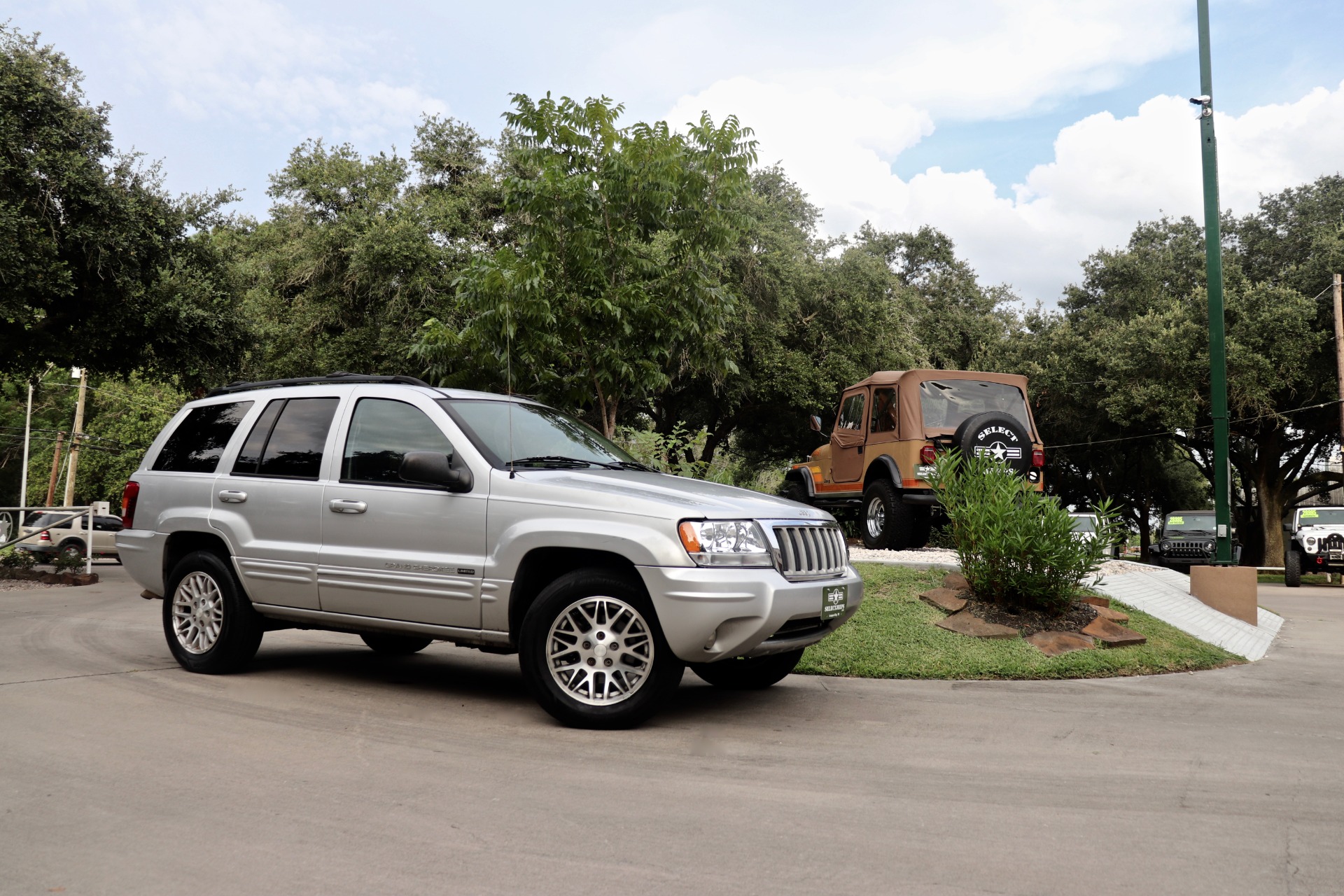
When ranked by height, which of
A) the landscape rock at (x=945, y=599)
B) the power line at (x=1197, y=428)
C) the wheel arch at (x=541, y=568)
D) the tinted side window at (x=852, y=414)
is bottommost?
the landscape rock at (x=945, y=599)

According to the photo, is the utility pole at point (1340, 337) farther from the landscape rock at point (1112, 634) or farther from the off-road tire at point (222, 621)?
the off-road tire at point (222, 621)

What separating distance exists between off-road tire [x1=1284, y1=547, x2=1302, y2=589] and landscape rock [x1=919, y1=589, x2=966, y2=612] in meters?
14.9

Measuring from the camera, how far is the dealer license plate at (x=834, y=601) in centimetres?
595

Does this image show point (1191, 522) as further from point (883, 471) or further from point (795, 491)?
point (883, 471)

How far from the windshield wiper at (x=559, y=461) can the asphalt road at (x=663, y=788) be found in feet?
4.77

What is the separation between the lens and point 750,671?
23.0 feet

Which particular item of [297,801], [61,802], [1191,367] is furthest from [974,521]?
[1191,367]

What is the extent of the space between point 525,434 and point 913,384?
7.28m

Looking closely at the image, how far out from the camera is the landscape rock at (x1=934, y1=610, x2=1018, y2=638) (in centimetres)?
852

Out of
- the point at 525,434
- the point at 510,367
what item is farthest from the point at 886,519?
the point at 525,434

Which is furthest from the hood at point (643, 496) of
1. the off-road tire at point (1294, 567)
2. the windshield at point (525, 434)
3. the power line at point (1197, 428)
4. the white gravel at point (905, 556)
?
the power line at point (1197, 428)

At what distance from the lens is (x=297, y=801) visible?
4277 millimetres

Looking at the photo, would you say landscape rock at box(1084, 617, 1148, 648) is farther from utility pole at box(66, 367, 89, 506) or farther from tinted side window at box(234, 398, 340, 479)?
utility pole at box(66, 367, 89, 506)

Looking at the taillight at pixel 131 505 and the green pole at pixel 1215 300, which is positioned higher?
the green pole at pixel 1215 300
